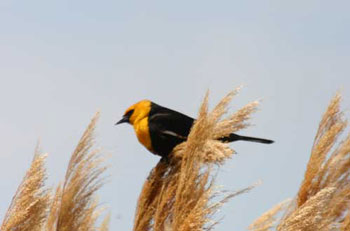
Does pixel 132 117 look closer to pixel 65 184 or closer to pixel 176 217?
pixel 65 184

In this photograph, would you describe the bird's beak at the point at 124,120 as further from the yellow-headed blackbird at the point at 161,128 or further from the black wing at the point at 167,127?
the black wing at the point at 167,127

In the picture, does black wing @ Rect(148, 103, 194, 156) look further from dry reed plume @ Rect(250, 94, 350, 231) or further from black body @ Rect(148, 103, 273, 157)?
dry reed plume @ Rect(250, 94, 350, 231)

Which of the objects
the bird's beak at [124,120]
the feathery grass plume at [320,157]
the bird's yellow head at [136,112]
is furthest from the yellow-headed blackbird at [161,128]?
the feathery grass plume at [320,157]

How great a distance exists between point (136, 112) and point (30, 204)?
2056 millimetres

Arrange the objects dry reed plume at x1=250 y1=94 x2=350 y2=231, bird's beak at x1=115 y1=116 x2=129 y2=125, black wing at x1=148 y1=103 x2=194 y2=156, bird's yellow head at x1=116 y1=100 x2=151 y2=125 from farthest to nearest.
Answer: bird's beak at x1=115 y1=116 x2=129 y2=125 → bird's yellow head at x1=116 y1=100 x2=151 y2=125 → black wing at x1=148 y1=103 x2=194 y2=156 → dry reed plume at x1=250 y1=94 x2=350 y2=231

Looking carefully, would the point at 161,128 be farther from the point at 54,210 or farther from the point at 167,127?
the point at 54,210

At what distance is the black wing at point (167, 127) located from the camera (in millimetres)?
4660

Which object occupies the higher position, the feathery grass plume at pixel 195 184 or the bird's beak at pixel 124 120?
the bird's beak at pixel 124 120

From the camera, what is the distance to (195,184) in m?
3.19

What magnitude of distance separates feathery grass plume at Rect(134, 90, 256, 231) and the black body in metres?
0.95

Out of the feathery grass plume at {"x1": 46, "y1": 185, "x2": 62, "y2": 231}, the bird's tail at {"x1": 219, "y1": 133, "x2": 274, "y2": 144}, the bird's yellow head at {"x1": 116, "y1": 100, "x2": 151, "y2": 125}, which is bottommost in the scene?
the feathery grass plume at {"x1": 46, "y1": 185, "x2": 62, "y2": 231}

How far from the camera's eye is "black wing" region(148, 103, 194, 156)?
183 inches

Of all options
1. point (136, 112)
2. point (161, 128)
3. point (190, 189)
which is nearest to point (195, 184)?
point (190, 189)

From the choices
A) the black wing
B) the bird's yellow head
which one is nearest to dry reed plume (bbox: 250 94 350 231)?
the black wing
